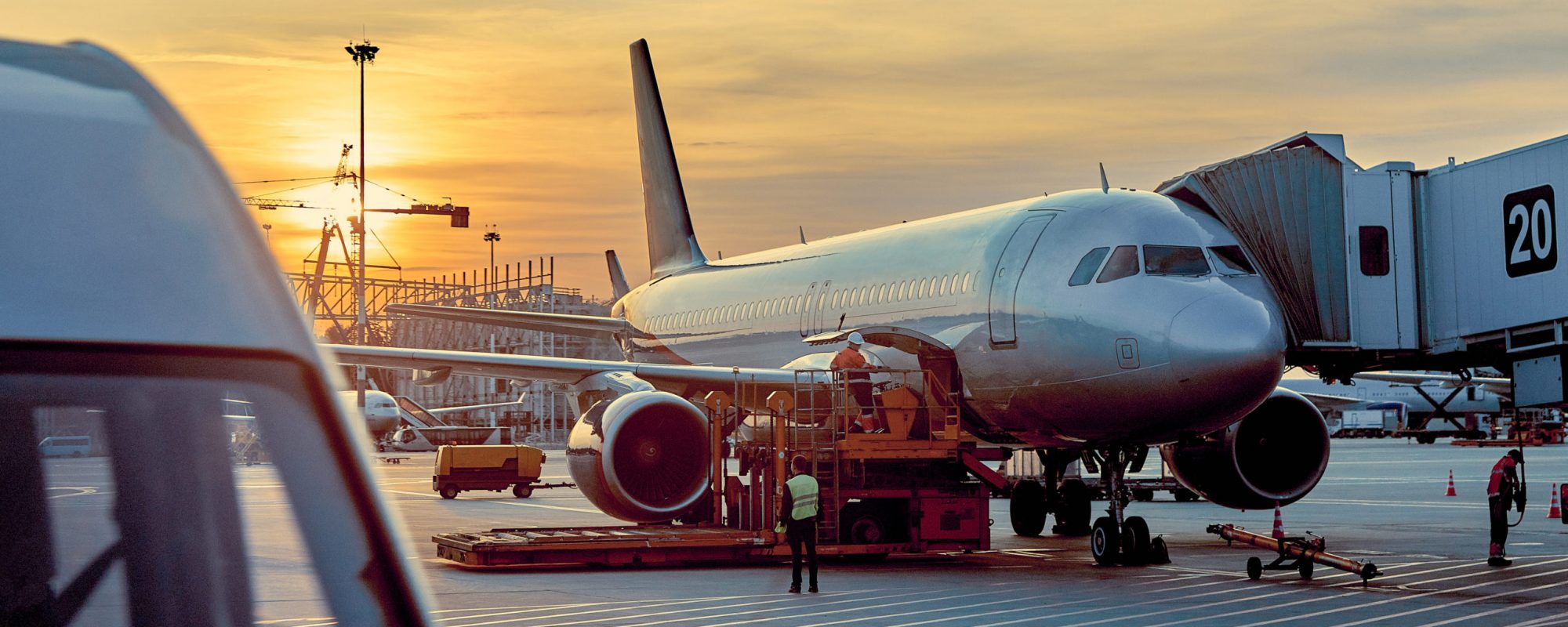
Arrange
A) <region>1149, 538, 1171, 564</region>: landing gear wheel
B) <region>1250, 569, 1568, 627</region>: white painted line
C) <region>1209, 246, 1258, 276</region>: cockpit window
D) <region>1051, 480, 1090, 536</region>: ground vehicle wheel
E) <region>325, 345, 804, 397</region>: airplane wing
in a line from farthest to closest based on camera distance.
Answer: <region>1051, 480, 1090, 536</region>: ground vehicle wheel, <region>325, 345, 804, 397</region>: airplane wing, <region>1149, 538, 1171, 564</region>: landing gear wheel, <region>1209, 246, 1258, 276</region>: cockpit window, <region>1250, 569, 1568, 627</region>: white painted line

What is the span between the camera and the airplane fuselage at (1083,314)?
1307 centimetres

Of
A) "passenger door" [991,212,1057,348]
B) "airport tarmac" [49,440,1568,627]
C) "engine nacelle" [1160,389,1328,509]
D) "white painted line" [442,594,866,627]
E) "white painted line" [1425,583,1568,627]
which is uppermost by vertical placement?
"passenger door" [991,212,1057,348]

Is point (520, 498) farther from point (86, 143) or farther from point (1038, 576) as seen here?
point (86, 143)

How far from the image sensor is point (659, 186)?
27.3 metres

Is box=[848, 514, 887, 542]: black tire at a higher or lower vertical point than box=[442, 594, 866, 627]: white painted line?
higher

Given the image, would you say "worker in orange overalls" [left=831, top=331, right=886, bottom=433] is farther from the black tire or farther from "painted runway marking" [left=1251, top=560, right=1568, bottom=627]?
"painted runway marking" [left=1251, top=560, right=1568, bottom=627]

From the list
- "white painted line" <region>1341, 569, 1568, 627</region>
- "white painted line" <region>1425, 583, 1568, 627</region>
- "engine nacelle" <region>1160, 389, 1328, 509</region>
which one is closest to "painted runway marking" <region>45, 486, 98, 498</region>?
"white painted line" <region>1341, 569, 1568, 627</region>

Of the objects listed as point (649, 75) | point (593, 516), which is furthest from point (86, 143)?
point (649, 75)

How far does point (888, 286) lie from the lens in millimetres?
16859

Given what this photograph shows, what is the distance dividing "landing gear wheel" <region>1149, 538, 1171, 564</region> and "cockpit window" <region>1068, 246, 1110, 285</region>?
2.64 meters

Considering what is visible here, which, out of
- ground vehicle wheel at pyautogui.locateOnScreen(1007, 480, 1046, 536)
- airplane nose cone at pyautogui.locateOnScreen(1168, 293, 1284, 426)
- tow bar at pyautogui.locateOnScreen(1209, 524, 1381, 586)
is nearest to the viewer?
airplane nose cone at pyautogui.locateOnScreen(1168, 293, 1284, 426)

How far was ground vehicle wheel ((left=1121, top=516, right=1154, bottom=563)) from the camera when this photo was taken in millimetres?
14484

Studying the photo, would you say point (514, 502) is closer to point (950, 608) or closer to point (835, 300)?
point (835, 300)

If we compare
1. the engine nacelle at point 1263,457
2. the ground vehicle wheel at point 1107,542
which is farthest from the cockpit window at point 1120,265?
the engine nacelle at point 1263,457
